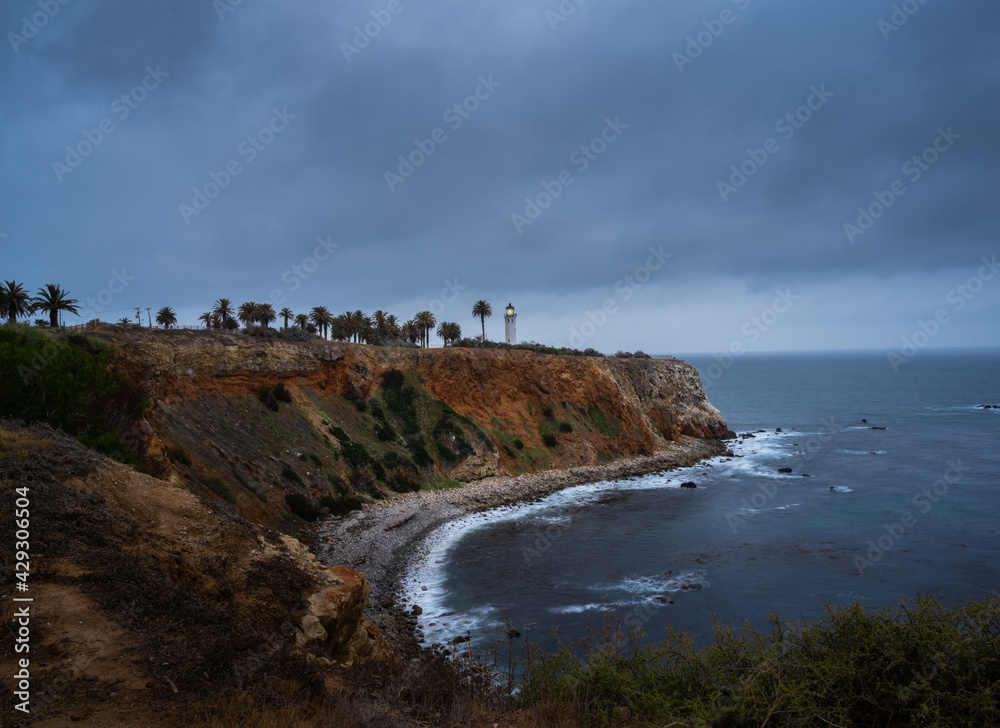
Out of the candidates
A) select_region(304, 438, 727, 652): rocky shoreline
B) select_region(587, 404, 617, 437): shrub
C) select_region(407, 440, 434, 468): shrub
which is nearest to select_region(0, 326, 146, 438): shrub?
select_region(304, 438, 727, 652): rocky shoreline

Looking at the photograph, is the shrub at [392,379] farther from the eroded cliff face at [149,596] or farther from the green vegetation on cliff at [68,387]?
the eroded cliff face at [149,596]

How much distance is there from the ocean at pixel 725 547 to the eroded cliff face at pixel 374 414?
24.4ft

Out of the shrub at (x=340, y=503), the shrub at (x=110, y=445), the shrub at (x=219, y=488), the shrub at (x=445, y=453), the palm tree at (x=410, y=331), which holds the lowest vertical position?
the shrub at (x=340, y=503)

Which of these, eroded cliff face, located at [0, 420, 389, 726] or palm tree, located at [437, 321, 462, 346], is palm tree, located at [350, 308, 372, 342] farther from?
eroded cliff face, located at [0, 420, 389, 726]

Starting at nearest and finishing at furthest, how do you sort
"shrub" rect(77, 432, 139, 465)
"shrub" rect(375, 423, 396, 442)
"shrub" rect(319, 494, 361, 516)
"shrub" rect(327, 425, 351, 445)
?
"shrub" rect(77, 432, 139, 465) < "shrub" rect(319, 494, 361, 516) < "shrub" rect(327, 425, 351, 445) < "shrub" rect(375, 423, 396, 442)

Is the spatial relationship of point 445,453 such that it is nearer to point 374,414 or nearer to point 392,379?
point 374,414

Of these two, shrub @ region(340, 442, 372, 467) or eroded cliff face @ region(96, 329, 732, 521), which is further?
shrub @ region(340, 442, 372, 467)

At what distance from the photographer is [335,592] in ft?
42.5

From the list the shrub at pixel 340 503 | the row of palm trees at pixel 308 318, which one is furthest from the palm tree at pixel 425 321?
the shrub at pixel 340 503

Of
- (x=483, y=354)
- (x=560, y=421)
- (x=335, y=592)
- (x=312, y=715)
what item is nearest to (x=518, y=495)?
(x=560, y=421)

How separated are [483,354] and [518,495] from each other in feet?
58.4

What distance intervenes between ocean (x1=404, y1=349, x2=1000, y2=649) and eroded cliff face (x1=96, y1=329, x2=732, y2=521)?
7.45 metres

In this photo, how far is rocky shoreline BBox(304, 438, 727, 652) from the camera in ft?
74.2

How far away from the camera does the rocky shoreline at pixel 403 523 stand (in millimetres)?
22609
